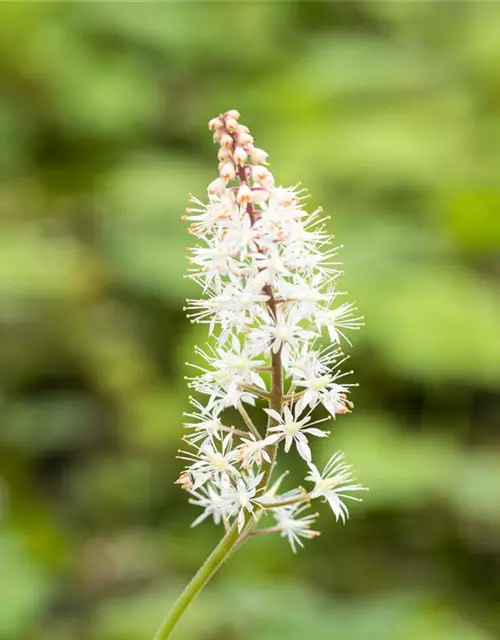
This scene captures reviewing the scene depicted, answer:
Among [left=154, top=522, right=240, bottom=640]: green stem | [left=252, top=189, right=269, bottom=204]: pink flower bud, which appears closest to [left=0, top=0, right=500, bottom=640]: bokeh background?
[left=154, top=522, right=240, bottom=640]: green stem

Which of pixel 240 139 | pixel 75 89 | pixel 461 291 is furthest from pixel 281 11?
pixel 240 139

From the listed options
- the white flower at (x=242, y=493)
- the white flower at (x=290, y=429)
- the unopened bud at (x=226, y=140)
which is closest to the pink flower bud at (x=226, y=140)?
the unopened bud at (x=226, y=140)

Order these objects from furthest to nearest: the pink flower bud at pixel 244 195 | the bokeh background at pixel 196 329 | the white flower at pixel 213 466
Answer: the bokeh background at pixel 196 329 → the white flower at pixel 213 466 → the pink flower bud at pixel 244 195

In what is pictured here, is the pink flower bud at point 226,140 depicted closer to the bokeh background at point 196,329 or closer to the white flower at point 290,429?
the white flower at point 290,429

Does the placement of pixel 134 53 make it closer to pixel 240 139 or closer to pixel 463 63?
pixel 463 63

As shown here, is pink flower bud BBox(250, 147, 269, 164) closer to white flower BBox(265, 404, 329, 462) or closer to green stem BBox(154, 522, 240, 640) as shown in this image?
white flower BBox(265, 404, 329, 462)
